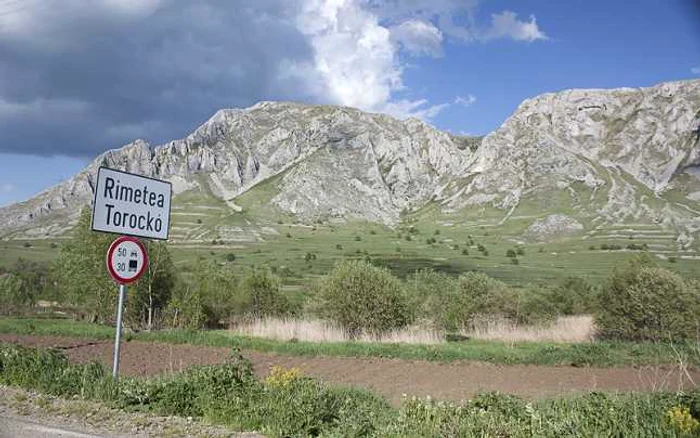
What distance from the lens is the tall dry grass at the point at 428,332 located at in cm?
2331

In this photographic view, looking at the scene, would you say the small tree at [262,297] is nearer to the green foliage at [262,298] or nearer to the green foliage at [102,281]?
the green foliage at [262,298]

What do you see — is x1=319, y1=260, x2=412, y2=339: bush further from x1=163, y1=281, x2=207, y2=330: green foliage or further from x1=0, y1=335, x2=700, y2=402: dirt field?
x1=163, y1=281, x2=207, y2=330: green foliage

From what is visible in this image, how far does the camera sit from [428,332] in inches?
918

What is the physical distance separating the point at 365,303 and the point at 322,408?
1744cm

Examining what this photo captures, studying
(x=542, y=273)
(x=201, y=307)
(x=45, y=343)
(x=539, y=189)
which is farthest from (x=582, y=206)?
(x=45, y=343)

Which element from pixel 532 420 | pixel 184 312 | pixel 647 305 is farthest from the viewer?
pixel 184 312

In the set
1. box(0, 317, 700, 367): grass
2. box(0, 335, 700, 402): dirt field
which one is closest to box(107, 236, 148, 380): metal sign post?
box(0, 335, 700, 402): dirt field

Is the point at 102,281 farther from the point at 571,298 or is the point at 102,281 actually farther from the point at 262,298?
the point at 571,298

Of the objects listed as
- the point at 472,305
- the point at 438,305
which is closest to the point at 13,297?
the point at 438,305

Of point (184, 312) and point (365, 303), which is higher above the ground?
point (365, 303)

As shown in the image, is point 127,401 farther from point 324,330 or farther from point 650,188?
point 650,188

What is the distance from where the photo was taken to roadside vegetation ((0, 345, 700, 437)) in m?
6.16

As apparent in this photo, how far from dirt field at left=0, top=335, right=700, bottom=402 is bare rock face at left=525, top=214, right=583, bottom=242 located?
456 feet

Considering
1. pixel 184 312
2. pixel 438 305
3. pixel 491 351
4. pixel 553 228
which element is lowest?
pixel 491 351
